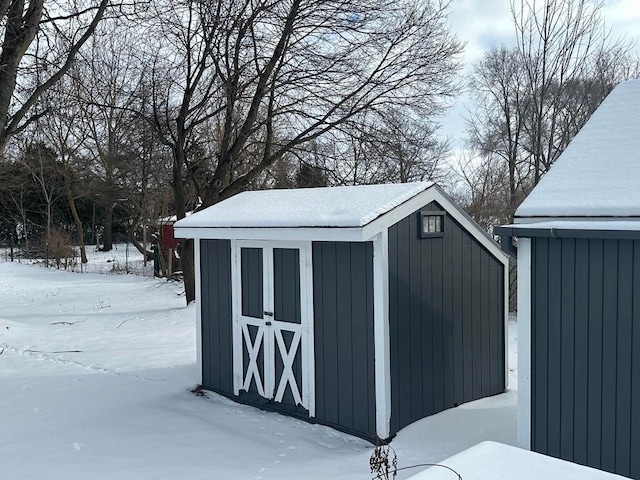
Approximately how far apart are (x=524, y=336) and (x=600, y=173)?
1.28 meters

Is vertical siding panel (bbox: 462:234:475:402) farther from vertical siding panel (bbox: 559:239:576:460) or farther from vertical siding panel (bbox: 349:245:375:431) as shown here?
vertical siding panel (bbox: 559:239:576:460)

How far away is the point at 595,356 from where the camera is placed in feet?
12.4

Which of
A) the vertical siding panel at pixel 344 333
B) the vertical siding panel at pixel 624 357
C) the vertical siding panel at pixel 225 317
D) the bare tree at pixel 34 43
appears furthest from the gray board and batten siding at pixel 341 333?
the bare tree at pixel 34 43

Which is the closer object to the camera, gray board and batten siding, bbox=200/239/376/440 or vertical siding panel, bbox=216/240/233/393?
gray board and batten siding, bbox=200/239/376/440

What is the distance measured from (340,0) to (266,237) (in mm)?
7427

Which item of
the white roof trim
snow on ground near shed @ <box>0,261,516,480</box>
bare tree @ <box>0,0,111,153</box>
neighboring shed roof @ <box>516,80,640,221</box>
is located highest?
bare tree @ <box>0,0,111,153</box>

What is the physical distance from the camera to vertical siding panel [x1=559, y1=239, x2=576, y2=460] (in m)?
3.86

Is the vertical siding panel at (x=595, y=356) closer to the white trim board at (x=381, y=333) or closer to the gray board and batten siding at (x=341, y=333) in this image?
the white trim board at (x=381, y=333)

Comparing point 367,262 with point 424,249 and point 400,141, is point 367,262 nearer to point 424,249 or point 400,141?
point 424,249

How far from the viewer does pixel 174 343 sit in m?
9.03

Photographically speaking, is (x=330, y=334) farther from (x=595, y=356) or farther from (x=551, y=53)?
(x=551, y=53)

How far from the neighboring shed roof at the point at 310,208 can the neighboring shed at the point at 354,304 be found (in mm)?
19

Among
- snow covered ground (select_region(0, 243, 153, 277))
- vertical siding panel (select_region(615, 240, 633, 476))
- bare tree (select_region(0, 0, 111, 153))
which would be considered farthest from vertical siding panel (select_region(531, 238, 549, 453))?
snow covered ground (select_region(0, 243, 153, 277))

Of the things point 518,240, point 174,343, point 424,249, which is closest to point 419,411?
point 424,249
